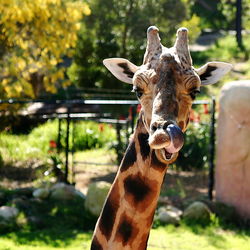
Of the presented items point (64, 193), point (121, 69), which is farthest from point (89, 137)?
point (121, 69)

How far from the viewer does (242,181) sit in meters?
7.41

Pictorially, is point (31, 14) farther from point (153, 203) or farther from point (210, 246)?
point (153, 203)

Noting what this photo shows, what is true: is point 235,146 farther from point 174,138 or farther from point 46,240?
point 174,138

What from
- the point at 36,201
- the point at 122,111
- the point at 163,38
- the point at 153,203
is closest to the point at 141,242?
the point at 153,203

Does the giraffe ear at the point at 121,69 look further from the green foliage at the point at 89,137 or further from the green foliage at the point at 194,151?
the green foliage at the point at 89,137

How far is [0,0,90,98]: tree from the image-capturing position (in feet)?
27.9

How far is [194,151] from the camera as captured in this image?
1042 centimetres

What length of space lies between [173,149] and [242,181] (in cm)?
532

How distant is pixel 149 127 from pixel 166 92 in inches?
8.4

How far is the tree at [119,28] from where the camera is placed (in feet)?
46.5

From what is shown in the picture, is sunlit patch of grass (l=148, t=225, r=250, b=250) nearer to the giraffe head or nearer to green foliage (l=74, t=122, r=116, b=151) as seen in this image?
the giraffe head

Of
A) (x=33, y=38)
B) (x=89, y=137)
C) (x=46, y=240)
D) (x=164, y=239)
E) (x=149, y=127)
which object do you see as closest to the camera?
(x=149, y=127)

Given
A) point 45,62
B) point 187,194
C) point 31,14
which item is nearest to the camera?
point 31,14

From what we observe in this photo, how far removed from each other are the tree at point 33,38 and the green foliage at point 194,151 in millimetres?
2760
